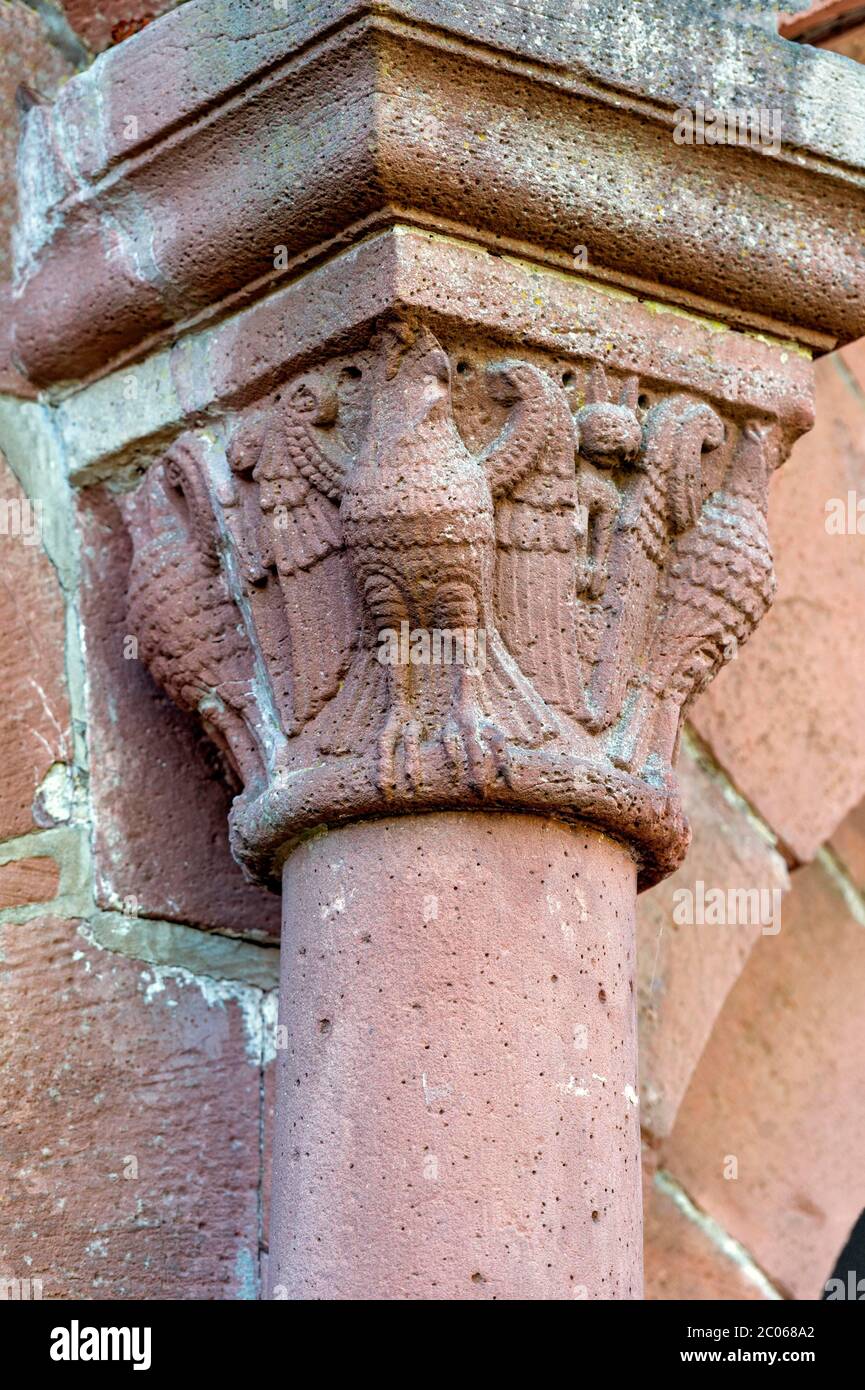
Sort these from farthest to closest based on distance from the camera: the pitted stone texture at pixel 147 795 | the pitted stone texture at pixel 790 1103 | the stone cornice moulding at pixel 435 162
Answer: the pitted stone texture at pixel 790 1103
the pitted stone texture at pixel 147 795
the stone cornice moulding at pixel 435 162

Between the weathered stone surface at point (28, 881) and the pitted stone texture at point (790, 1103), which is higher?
the weathered stone surface at point (28, 881)

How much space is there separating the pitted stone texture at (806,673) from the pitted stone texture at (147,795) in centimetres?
62

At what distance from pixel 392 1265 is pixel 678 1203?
823 mm

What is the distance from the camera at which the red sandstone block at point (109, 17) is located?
214cm

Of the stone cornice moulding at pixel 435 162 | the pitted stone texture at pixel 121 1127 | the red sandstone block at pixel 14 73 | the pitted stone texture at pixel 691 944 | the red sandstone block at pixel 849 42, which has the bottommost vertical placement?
the pitted stone texture at pixel 121 1127

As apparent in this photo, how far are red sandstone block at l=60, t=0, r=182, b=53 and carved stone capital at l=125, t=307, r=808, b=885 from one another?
48 cm

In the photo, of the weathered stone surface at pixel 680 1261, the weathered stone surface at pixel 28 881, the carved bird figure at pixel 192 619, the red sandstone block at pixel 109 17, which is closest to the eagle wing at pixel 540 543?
the carved bird figure at pixel 192 619

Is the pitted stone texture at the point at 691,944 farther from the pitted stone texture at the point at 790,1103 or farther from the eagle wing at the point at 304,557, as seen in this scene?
the eagle wing at the point at 304,557

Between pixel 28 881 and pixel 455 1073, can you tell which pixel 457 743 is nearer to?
pixel 455 1073

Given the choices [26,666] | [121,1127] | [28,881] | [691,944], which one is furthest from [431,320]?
[691,944]

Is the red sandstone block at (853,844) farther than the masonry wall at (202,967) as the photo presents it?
Yes

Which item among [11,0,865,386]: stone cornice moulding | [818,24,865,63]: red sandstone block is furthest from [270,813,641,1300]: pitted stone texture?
[818,24,865,63]: red sandstone block

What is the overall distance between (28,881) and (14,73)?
32.0 inches

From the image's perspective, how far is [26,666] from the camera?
2035 millimetres
